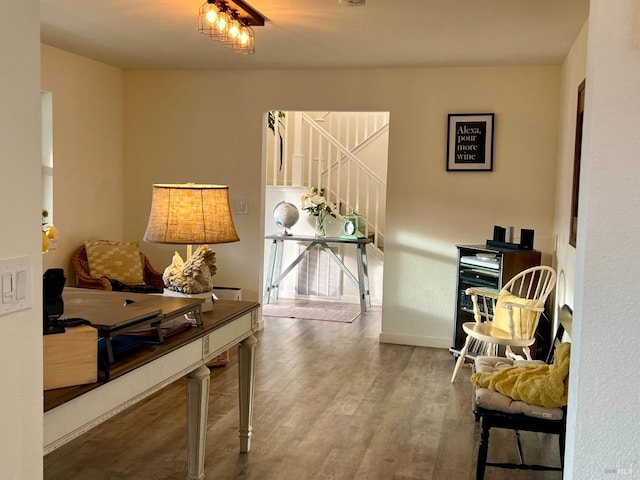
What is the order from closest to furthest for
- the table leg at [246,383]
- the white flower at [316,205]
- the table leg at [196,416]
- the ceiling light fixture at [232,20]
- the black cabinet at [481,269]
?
1. the table leg at [196,416]
2. the table leg at [246,383]
3. the ceiling light fixture at [232,20]
4. the black cabinet at [481,269]
5. the white flower at [316,205]

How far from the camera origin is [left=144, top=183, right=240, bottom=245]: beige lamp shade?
9.32 feet

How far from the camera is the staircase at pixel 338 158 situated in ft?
26.1

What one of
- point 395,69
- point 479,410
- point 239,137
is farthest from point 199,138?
point 479,410

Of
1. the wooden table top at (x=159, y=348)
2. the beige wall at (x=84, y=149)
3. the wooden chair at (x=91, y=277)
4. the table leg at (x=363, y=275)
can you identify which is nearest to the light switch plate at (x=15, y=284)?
the wooden table top at (x=159, y=348)

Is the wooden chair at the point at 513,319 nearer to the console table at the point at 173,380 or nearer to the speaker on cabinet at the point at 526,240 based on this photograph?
the speaker on cabinet at the point at 526,240

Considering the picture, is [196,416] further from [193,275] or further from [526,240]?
[526,240]

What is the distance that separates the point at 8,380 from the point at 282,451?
2.12 m

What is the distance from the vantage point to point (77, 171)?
5.60 meters

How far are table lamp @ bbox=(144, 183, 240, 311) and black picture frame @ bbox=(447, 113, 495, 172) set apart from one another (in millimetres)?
3063

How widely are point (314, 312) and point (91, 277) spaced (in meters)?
2.51

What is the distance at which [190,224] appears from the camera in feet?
9.35

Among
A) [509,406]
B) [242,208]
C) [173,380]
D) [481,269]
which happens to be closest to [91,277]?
[242,208]

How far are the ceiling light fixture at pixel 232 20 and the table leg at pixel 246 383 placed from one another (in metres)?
1.73

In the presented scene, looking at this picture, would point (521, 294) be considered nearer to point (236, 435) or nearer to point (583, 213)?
point (236, 435)
